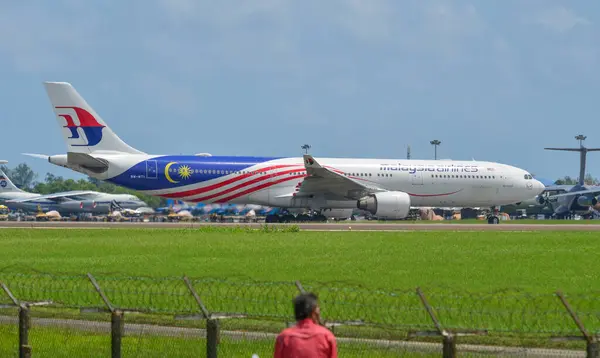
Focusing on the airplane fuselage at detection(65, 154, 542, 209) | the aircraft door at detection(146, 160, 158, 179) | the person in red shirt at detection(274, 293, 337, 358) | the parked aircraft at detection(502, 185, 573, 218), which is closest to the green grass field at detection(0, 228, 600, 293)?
the aircraft door at detection(146, 160, 158, 179)

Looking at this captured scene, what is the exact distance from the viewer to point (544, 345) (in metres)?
16.1

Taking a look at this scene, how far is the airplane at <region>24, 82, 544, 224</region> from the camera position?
67688mm

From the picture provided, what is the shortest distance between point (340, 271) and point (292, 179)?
3981 cm

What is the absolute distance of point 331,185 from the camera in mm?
69000

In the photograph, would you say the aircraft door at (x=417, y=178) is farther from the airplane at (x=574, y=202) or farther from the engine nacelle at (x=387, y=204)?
the airplane at (x=574, y=202)

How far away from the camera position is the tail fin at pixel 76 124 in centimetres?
6875

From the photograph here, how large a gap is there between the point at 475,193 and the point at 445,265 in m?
42.2

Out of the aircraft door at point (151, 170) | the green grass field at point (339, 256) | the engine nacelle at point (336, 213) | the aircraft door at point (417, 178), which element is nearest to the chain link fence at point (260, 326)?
the green grass field at point (339, 256)

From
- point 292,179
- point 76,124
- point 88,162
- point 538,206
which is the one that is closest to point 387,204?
point 292,179

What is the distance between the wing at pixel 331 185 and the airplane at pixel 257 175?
62 millimetres

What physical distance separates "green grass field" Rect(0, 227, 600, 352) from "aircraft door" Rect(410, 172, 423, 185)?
18.3m

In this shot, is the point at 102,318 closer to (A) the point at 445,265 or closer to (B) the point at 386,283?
(B) the point at 386,283

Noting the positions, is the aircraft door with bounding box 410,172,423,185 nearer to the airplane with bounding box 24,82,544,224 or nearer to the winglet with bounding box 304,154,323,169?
the airplane with bounding box 24,82,544,224

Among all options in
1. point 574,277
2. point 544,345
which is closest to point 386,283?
point 574,277
